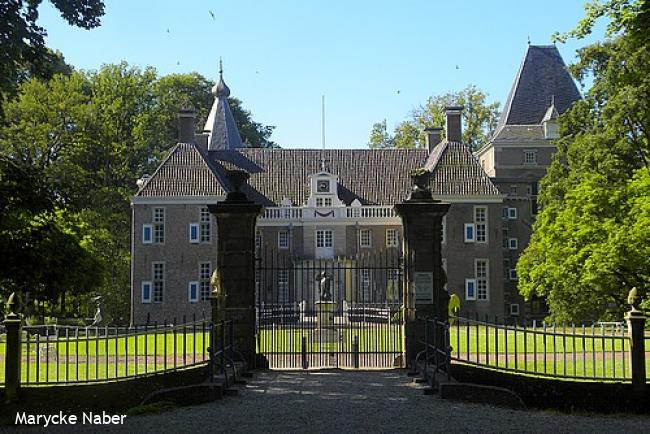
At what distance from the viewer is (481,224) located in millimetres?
42969

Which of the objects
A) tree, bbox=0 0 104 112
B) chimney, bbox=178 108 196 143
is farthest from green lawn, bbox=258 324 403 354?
chimney, bbox=178 108 196 143

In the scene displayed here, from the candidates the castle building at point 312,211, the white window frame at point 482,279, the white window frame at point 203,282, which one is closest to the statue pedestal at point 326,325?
the castle building at point 312,211

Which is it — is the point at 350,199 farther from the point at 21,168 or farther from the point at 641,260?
the point at 21,168

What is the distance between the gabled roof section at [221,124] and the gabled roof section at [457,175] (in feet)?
44.3

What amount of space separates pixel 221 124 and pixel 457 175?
15.9 meters

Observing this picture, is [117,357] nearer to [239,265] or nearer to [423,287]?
[239,265]

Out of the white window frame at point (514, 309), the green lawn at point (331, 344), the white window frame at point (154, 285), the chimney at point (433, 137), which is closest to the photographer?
the green lawn at point (331, 344)

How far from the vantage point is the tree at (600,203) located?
95.7ft

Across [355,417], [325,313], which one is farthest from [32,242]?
[325,313]

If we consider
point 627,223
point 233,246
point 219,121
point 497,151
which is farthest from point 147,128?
point 233,246

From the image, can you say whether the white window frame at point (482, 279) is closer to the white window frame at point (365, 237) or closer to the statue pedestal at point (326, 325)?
the white window frame at point (365, 237)

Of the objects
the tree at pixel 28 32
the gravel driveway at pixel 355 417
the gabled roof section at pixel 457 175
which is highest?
the gabled roof section at pixel 457 175

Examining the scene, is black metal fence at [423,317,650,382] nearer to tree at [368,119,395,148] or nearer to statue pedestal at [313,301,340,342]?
statue pedestal at [313,301,340,342]

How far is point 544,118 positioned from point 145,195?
2377 cm
